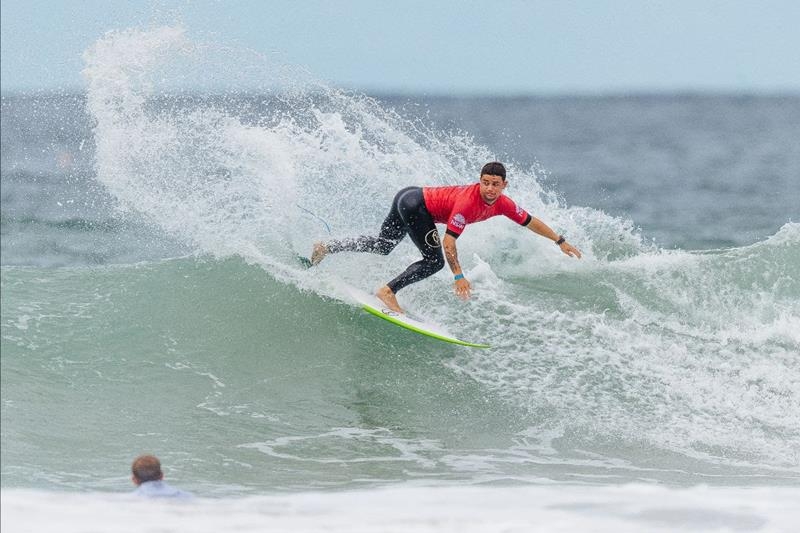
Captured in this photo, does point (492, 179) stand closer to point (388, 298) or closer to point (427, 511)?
point (388, 298)

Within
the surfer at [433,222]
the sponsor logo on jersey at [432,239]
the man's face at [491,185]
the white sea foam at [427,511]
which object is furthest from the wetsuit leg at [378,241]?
the white sea foam at [427,511]

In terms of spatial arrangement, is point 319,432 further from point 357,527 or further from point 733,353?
point 733,353

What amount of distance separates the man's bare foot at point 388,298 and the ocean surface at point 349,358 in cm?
57

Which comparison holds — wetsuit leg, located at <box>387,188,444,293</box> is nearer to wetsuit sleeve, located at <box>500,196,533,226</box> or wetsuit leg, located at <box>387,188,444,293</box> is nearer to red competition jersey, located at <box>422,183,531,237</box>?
red competition jersey, located at <box>422,183,531,237</box>

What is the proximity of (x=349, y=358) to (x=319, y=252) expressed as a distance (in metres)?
1.08

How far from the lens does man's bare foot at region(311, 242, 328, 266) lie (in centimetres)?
998

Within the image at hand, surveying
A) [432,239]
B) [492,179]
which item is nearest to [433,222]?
[432,239]

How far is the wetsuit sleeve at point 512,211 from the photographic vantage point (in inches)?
368

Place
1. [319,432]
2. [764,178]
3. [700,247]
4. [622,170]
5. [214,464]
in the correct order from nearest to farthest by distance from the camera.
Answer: [214,464]
[319,432]
[700,247]
[764,178]
[622,170]

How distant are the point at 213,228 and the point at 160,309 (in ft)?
4.78

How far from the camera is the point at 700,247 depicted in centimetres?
1953

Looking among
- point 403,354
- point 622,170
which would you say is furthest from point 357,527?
point 622,170

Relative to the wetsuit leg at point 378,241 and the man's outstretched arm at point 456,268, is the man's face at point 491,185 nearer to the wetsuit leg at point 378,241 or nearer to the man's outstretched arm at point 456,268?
the man's outstretched arm at point 456,268

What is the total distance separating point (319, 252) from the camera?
32.9 feet
